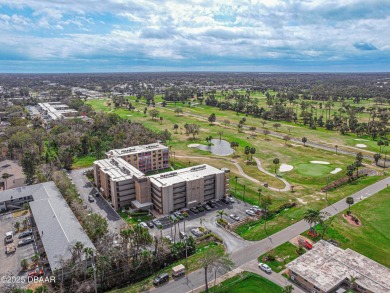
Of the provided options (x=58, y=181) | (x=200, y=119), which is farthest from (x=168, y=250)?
(x=200, y=119)

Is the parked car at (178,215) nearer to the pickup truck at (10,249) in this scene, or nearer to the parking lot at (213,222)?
the parking lot at (213,222)

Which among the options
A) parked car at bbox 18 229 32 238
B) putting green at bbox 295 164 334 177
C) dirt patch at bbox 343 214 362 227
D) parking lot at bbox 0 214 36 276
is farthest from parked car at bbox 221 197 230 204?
parked car at bbox 18 229 32 238

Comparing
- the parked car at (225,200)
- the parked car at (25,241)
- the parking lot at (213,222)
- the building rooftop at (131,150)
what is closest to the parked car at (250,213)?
the parking lot at (213,222)

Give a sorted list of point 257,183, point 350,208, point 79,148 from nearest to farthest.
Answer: point 350,208, point 257,183, point 79,148

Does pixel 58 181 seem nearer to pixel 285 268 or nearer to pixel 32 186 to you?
pixel 32 186

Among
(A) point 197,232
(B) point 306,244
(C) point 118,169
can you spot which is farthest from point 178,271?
(C) point 118,169

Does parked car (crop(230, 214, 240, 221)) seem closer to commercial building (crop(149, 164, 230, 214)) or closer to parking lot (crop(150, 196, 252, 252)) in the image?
parking lot (crop(150, 196, 252, 252))
